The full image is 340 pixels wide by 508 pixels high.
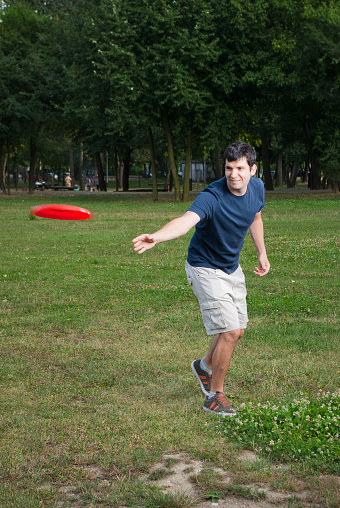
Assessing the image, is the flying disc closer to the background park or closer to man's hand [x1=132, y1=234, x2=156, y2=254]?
man's hand [x1=132, y1=234, x2=156, y2=254]

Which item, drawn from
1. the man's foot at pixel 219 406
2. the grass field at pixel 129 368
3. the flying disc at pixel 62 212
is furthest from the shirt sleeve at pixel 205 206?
the grass field at pixel 129 368

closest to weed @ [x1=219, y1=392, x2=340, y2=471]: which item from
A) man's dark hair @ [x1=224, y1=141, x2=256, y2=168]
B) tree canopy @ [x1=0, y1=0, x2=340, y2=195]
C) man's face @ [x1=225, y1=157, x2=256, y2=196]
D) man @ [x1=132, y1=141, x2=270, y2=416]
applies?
man @ [x1=132, y1=141, x2=270, y2=416]

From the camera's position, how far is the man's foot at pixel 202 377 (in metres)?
5.29

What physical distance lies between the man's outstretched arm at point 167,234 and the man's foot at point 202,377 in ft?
5.15

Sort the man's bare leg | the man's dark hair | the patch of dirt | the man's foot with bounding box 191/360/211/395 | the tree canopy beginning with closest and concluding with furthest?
the patch of dirt → the man's dark hair → the man's bare leg → the man's foot with bounding box 191/360/211/395 → the tree canopy

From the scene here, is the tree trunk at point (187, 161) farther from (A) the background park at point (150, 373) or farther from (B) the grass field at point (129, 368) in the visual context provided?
(B) the grass field at point (129, 368)

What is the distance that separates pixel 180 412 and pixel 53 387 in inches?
50.4

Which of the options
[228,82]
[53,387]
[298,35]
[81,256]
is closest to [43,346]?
[53,387]

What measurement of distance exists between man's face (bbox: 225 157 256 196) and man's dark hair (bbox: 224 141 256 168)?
32 mm

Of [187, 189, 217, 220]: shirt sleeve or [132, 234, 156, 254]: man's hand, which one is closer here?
[132, 234, 156, 254]: man's hand

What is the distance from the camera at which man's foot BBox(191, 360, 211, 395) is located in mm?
5292

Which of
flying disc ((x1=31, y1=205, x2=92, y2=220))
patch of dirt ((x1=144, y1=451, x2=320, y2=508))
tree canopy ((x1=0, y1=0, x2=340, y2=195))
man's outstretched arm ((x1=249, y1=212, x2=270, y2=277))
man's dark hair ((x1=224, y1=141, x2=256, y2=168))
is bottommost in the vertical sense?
patch of dirt ((x1=144, y1=451, x2=320, y2=508))

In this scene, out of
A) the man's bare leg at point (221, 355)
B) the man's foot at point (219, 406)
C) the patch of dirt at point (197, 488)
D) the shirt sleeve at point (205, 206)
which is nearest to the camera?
the patch of dirt at point (197, 488)

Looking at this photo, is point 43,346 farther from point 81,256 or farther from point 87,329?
point 81,256
